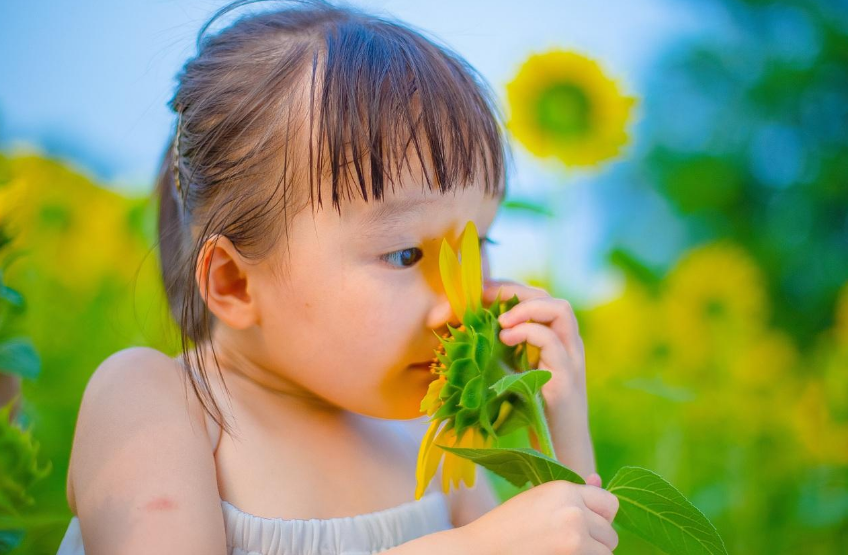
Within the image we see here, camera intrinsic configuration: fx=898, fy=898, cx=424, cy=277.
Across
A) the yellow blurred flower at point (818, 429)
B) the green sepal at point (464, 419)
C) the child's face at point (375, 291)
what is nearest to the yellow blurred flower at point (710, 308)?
the yellow blurred flower at point (818, 429)

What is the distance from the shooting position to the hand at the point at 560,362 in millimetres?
895

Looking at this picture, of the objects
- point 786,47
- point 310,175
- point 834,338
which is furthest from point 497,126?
point 786,47

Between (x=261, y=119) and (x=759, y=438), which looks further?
(x=759, y=438)

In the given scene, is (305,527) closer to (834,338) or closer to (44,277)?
(44,277)

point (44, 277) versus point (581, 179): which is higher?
point (581, 179)

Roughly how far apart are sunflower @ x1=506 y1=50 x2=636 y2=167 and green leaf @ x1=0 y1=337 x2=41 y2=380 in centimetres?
91

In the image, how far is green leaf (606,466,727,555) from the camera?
0.73 metres

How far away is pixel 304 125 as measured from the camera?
0.90m

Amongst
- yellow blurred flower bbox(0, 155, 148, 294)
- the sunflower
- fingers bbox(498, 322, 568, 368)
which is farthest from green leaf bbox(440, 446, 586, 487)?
yellow blurred flower bbox(0, 155, 148, 294)

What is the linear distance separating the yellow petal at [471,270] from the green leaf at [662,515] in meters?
0.20

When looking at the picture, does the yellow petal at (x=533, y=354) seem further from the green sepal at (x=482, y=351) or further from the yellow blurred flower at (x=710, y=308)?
the yellow blurred flower at (x=710, y=308)

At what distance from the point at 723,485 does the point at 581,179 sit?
2.18 ft

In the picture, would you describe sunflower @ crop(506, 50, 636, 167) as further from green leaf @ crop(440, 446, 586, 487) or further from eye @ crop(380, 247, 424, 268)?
green leaf @ crop(440, 446, 586, 487)

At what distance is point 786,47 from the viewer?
224 cm
